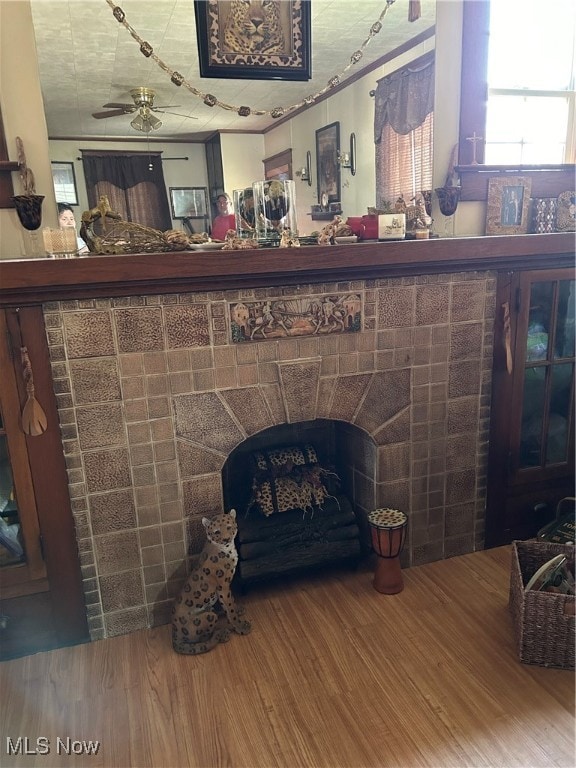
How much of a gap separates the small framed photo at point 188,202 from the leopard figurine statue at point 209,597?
43.2 inches

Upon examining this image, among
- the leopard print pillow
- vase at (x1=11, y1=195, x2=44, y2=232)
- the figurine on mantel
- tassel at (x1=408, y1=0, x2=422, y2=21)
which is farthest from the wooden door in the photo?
tassel at (x1=408, y1=0, x2=422, y2=21)

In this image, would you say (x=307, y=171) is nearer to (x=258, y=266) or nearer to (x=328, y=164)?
(x=328, y=164)

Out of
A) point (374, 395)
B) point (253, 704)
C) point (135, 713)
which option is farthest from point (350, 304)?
point (135, 713)

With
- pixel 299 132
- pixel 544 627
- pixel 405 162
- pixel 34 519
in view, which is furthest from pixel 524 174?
pixel 34 519

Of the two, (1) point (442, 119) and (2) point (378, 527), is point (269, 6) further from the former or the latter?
(2) point (378, 527)

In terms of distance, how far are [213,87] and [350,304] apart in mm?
895

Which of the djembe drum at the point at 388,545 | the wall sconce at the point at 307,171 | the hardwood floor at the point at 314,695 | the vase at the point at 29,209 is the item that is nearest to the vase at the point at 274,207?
the wall sconce at the point at 307,171

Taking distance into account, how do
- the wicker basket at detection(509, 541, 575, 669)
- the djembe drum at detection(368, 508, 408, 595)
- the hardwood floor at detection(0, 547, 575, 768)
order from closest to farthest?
the hardwood floor at detection(0, 547, 575, 768), the wicker basket at detection(509, 541, 575, 669), the djembe drum at detection(368, 508, 408, 595)

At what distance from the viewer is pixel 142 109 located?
1781 mm

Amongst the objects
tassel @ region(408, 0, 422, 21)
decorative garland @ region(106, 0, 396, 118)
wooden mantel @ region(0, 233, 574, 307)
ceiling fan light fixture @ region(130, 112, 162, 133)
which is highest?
tassel @ region(408, 0, 422, 21)

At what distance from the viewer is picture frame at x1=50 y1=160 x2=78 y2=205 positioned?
5.88 feet

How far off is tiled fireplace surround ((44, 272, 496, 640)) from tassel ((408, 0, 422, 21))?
3.15 feet

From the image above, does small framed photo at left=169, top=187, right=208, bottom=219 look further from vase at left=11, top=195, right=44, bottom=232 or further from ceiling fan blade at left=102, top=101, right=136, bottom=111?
vase at left=11, top=195, right=44, bottom=232

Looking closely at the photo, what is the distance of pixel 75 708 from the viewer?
69.7 inches
